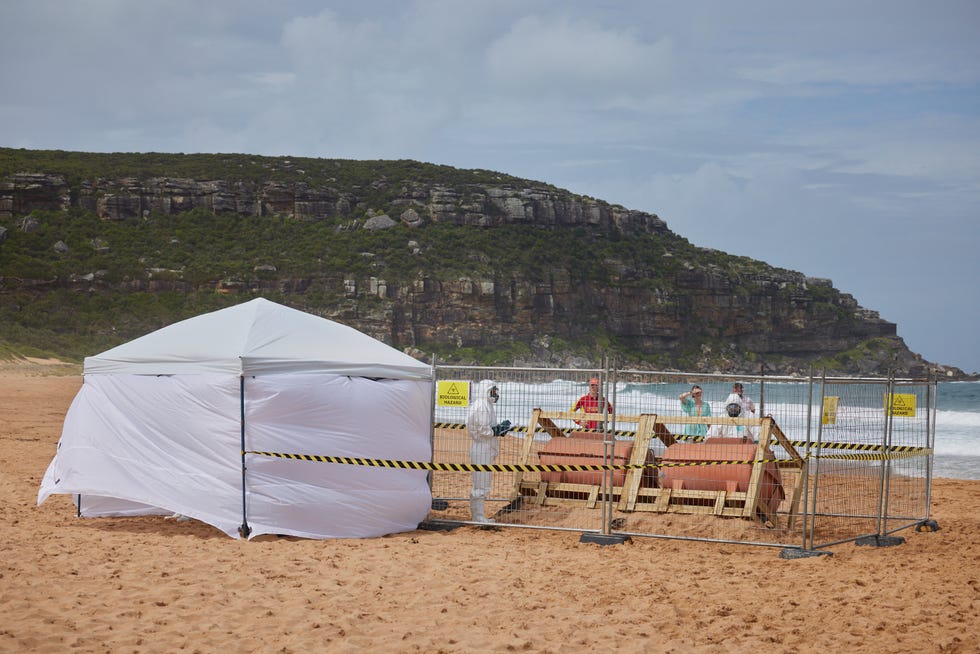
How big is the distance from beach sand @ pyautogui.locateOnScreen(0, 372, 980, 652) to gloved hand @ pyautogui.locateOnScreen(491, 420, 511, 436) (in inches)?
45.0

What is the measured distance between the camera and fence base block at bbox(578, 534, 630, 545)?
414 inches

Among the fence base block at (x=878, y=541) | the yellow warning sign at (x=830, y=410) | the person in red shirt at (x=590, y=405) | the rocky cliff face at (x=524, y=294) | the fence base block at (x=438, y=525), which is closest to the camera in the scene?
the yellow warning sign at (x=830, y=410)

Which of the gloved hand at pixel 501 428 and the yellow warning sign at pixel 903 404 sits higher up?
the yellow warning sign at pixel 903 404

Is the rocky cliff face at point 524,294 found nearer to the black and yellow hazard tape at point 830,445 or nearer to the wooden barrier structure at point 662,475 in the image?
the black and yellow hazard tape at point 830,445

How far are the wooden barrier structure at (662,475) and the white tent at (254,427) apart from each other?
1449 mm

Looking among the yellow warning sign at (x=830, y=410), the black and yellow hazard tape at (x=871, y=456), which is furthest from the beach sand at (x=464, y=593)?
the yellow warning sign at (x=830, y=410)

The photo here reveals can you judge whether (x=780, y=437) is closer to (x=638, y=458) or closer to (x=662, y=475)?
(x=662, y=475)

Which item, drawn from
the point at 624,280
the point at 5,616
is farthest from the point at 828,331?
the point at 5,616

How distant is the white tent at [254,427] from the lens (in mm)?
10367

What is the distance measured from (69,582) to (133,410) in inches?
129

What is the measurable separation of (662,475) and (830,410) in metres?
2.18

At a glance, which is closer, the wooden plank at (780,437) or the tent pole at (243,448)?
the tent pole at (243,448)

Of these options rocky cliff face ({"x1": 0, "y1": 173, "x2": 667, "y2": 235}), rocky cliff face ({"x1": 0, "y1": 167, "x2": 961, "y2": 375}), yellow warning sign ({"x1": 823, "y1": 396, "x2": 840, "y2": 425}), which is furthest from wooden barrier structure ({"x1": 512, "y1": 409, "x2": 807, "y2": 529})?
rocky cliff face ({"x1": 0, "y1": 173, "x2": 667, "y2": 235})

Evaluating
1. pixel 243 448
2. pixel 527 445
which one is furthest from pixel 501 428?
pixel 243 448
